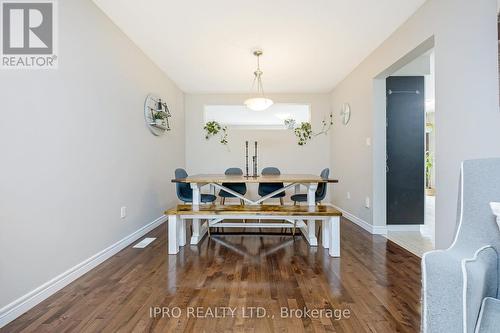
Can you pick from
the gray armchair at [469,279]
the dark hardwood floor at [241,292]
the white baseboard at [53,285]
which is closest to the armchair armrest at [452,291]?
the gray armchair at [469,279]

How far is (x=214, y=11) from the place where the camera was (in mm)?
2488

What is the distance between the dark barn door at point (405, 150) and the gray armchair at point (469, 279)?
2.61 meters

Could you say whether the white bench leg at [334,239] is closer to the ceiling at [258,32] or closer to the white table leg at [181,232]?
the white table leg at [181,232]

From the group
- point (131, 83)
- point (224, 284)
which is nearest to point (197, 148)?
point (131, 83)

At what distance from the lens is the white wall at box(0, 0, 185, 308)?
1.58 meters

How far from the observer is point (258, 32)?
2879mm

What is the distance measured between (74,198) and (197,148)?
3.44 metres

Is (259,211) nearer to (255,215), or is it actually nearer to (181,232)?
(255,215)

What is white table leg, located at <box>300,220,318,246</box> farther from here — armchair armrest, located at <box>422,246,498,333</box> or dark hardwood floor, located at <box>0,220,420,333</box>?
armchair armrest, located at <box>422,246,498,333</box>

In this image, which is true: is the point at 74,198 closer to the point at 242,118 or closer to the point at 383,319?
the point at 383,319

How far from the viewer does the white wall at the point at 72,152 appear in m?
1.58

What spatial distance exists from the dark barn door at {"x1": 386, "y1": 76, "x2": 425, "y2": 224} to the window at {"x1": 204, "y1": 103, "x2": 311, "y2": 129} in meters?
2.01

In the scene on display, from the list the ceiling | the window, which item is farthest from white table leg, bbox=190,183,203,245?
the window

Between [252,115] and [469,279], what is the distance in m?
5.29
